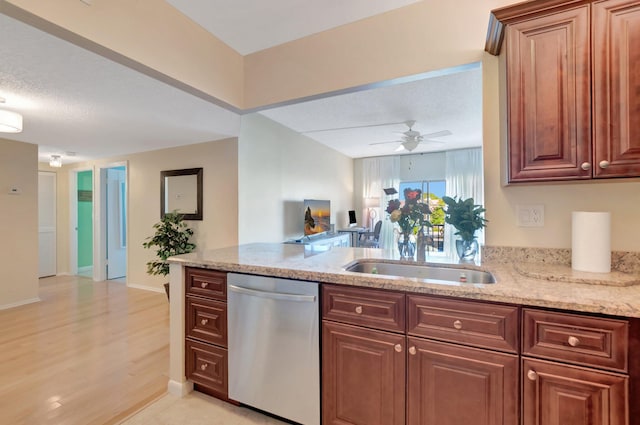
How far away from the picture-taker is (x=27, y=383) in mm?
2170

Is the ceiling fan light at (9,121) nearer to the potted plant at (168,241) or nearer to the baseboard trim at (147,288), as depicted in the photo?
the potted plant at (168,241)

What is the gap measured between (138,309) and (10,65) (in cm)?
294

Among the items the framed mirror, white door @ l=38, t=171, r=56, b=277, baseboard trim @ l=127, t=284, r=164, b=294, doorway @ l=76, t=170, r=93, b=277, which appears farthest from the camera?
doorway @ l=76, t=170, r=93, b=277

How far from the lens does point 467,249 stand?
1.83 meters

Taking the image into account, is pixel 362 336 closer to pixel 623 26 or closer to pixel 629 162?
pixel 629 162

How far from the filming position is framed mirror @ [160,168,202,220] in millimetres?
4141

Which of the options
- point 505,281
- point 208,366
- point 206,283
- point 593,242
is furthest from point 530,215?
point 208,366

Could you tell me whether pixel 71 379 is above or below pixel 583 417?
below

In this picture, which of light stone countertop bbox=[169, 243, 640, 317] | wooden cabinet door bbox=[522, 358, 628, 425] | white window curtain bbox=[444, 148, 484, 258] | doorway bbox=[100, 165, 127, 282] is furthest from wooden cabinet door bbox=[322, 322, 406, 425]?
white window curtain bbox=[444, 148, 484, 258]

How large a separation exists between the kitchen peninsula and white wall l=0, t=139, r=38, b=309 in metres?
4.47

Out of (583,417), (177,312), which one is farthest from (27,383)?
(583,417)

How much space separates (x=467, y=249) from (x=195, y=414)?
2002 millimetres

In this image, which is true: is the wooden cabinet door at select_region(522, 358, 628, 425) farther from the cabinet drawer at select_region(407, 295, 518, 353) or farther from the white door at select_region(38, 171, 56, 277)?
the white door at select_region(38, 171, 56, 277)

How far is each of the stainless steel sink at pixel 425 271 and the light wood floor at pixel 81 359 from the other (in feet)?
5.51
